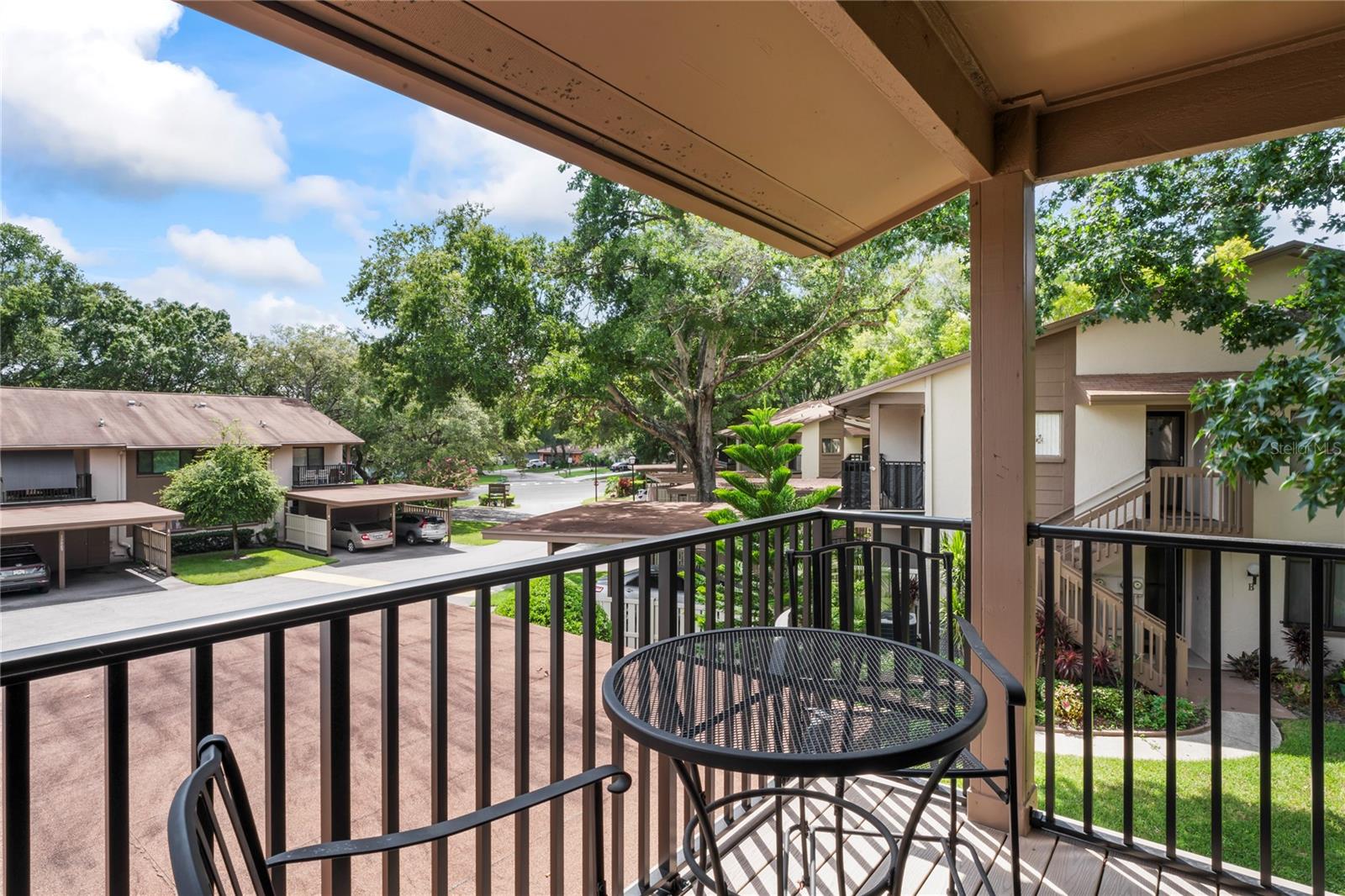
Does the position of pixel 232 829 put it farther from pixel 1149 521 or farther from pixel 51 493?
pixel 51 493

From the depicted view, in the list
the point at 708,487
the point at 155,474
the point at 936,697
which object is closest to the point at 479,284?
the point at 708,487

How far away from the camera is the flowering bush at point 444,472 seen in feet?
95.5

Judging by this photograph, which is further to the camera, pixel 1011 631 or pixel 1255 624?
pixel 1255 624

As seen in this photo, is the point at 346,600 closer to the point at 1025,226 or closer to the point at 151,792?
the point at 1025,226

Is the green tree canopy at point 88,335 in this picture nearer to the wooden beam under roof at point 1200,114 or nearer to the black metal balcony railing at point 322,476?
the black metal balcony railing at point 322,476

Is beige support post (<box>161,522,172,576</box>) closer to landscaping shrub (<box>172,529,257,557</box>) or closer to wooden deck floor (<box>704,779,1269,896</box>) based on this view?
landscaping shrub (<box>172,529,257,557</box>)

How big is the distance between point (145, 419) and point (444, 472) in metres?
10.8

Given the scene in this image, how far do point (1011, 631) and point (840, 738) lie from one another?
3.87 ft

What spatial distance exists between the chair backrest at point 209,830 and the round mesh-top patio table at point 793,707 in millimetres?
538

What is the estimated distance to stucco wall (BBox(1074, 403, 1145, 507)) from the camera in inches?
361

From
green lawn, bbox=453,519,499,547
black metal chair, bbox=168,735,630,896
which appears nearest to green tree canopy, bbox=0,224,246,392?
green lawn, bbox=453,519,499,547

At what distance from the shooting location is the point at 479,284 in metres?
15.3

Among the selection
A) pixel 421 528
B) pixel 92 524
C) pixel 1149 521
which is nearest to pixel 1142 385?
pixel 1149 521

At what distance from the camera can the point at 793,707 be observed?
1318 millimetres
